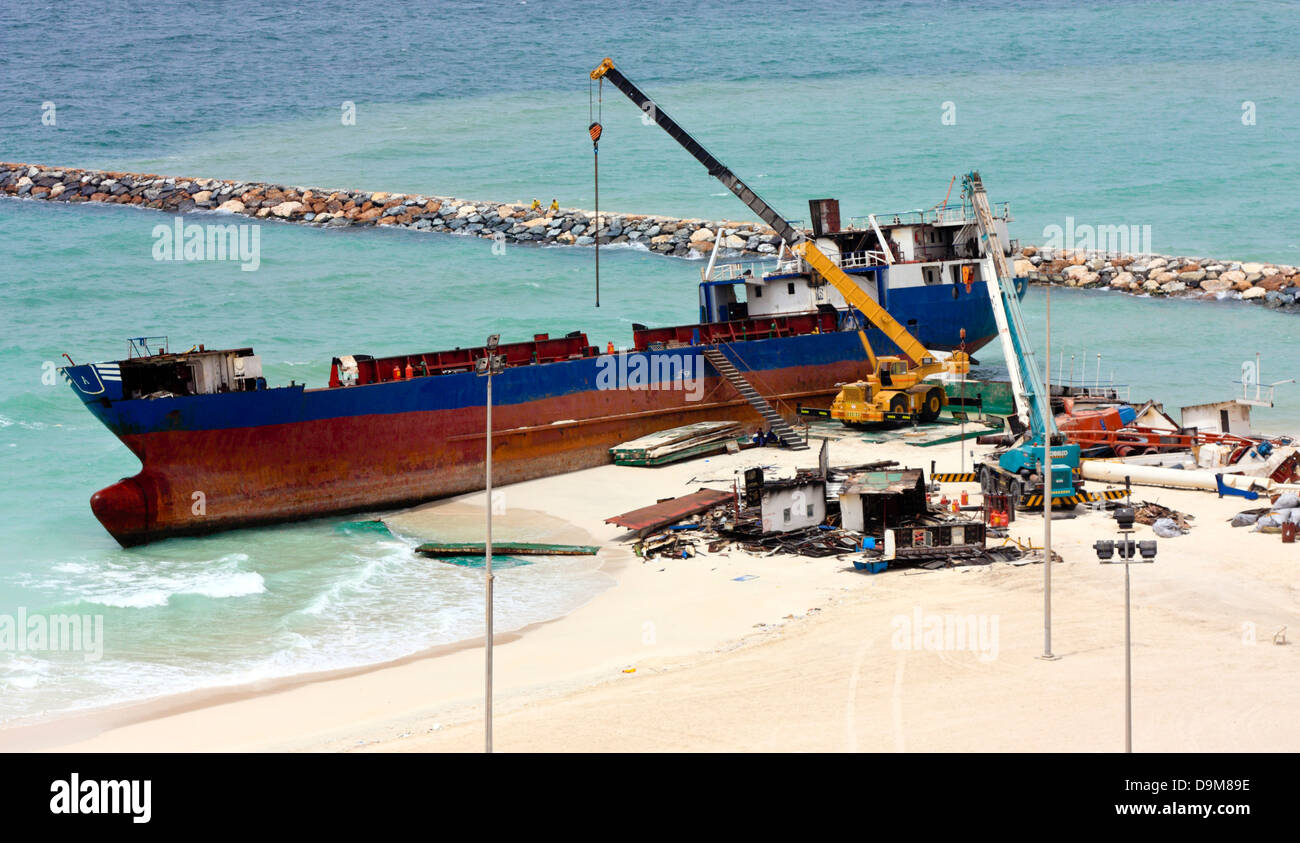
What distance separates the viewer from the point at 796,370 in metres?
44.4

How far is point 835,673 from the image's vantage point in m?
22.9

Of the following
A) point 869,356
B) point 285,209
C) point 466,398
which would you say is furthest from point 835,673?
point 285,209

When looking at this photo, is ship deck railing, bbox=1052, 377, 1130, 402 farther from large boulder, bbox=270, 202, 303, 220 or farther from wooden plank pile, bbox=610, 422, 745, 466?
large boulder, bbox=270, 202, 303, 220

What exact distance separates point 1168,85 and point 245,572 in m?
107

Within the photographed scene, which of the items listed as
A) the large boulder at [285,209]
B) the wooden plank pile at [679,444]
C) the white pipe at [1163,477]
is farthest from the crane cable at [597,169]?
the large boulder at [285,209]

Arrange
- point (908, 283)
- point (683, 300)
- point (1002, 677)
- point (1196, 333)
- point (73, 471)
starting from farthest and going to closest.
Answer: point (683, 300)
point (1196, 333)
point (908, 283)
point (73, 471)
point (1002, 677)

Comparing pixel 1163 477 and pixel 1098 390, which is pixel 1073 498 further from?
pixel 1098 390

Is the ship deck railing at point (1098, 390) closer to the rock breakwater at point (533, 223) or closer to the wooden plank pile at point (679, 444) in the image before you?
the wooden plank pile at point (679, 444)

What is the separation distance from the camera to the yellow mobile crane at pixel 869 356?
41.8 m

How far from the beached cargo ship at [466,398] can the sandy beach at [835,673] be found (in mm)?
9044

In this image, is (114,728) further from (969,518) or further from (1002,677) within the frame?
(969,518)

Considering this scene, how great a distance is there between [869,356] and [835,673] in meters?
24.0

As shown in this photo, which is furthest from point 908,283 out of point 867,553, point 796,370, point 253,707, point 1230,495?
point 253,707

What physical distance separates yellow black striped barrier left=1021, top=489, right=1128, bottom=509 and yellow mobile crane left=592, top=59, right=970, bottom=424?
9541 millimetres
